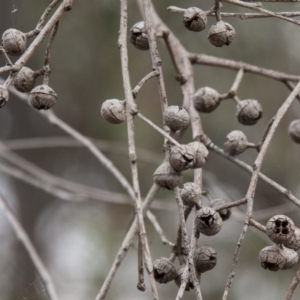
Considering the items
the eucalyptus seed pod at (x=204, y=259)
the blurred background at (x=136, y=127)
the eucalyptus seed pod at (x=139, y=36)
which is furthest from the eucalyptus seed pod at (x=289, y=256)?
the blurred background at (x=136, y=127)

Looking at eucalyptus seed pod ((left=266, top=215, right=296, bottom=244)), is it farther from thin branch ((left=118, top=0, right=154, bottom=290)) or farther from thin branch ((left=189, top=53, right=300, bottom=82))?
thin branch ((left=189, top=53, right=300, bottom=82))

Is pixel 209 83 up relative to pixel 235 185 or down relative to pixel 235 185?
up

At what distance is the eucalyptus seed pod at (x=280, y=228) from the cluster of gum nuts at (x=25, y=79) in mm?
443

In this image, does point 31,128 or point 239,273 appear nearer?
point 239,273

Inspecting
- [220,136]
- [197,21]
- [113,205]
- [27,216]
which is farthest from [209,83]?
[197,21]

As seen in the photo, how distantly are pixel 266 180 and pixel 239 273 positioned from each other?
2935 millimetres

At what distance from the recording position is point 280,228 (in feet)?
3.24

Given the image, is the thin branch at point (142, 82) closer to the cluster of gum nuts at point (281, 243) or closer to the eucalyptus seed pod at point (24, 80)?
the eucalyptus seed pod at point (24, 80)

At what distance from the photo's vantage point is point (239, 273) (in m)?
3.96

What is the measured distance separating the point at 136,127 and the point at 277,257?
2833mm

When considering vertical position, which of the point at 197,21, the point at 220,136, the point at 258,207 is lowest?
the point at 197,21

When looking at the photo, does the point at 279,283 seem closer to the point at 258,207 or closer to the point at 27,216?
the point at 258,207

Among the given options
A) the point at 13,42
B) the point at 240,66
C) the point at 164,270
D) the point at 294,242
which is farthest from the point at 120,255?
the point at 240,66

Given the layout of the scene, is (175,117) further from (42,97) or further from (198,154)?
(42,97)
